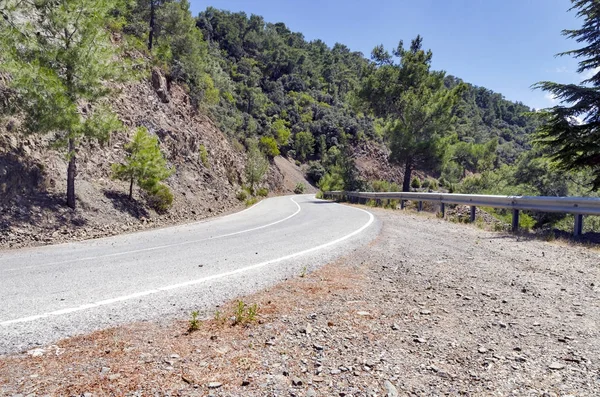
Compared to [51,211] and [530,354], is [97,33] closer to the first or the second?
[51,211]

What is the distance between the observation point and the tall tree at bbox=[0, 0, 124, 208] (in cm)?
1088

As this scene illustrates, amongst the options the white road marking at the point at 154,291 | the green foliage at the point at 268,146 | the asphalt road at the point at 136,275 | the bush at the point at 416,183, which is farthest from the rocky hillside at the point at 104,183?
the bush at the point at 416,183

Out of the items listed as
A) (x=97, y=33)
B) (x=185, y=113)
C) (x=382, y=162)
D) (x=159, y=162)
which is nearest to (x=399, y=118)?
(x=185, y=113)

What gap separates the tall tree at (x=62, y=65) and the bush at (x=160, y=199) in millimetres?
3558

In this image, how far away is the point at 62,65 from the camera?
12.1 meters

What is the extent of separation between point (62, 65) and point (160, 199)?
6.25 m

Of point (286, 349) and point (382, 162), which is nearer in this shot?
point (286, 349)

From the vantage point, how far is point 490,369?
2.83 m

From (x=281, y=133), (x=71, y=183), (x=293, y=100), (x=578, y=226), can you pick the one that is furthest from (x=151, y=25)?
(x=293, y=100)

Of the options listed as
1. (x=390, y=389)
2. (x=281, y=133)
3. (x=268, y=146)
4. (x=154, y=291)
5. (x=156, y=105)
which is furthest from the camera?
(x=281, y=133)

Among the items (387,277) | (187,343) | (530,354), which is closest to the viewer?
(530,354)

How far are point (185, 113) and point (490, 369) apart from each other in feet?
90.4

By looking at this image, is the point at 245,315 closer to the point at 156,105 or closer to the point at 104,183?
the point at 104,183

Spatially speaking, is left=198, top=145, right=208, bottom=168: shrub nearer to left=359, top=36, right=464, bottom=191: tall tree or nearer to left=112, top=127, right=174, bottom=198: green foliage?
left=112, top=127, right=174, bottom=198: green foliage
